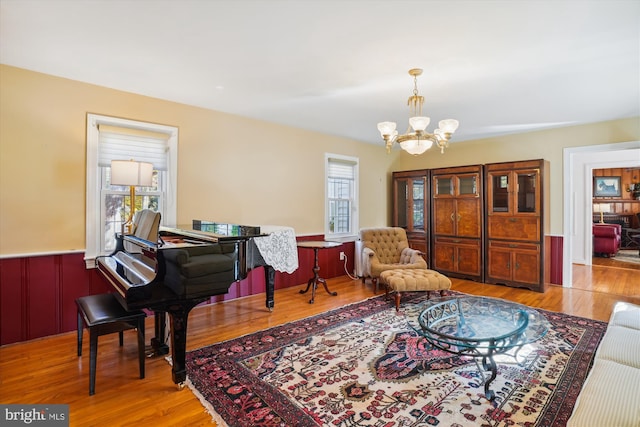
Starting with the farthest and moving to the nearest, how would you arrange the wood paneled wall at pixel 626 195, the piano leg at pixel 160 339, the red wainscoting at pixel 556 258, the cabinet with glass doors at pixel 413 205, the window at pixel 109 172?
the wood paneled wall at pixel 626 195
the cabinet with glass doors at pixel 413 205
the red wainscoting at pixel 556 258
the window at pixel 109 172
the piano leg at pixel 160 339

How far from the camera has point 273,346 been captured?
9.46ft

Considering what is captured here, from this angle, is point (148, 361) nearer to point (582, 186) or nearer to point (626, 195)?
point (582, 186)

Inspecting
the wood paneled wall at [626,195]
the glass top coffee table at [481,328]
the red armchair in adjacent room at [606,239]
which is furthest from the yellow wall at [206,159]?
the wood paneled wall at [626,195]

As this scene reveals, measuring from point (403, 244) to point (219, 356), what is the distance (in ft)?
11.4

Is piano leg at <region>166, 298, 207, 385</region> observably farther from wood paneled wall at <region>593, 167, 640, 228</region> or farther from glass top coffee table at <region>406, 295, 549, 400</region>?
wood paneled wall at <region>593, 167, 640, 228</region>

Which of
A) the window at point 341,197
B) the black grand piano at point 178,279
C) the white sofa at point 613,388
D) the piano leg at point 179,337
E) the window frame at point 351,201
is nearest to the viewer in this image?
the white sofa at point 613,388

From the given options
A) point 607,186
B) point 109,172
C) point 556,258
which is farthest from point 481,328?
point 607,186

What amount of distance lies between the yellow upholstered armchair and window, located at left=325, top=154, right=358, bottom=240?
0.79m

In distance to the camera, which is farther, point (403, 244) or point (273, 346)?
point (403, 244)

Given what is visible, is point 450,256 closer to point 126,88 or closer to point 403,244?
point 403,244

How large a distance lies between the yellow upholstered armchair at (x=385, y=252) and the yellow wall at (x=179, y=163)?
0.90m

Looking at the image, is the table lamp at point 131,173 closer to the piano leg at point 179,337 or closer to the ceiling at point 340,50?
the ceiling at point 340,50

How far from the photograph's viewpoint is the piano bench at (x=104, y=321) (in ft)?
7.13

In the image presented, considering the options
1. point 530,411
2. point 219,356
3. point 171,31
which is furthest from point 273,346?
point 171,31
